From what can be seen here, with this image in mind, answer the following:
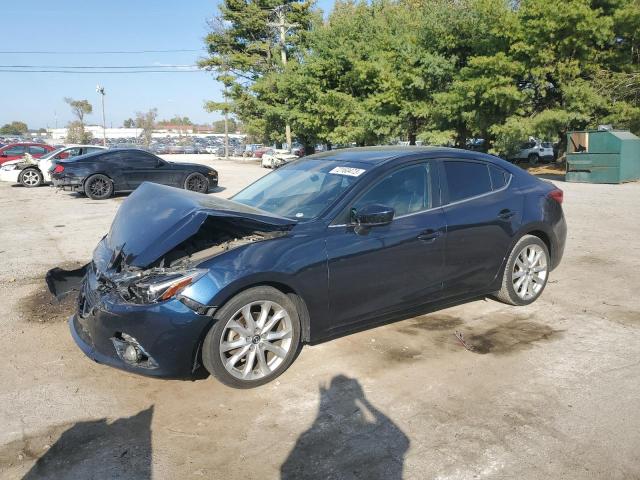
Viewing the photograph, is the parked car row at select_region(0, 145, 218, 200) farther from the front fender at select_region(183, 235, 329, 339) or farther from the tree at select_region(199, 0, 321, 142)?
the tree at select_region(199, 0, 321, 142)

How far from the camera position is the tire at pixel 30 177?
63.9ft

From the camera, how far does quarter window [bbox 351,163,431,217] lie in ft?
14.2

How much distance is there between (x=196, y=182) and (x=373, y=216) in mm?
12812

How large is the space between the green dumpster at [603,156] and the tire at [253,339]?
57.9 ft

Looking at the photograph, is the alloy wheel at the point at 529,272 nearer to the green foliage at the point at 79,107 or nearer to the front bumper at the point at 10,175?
the front bumper at the point at 10,175

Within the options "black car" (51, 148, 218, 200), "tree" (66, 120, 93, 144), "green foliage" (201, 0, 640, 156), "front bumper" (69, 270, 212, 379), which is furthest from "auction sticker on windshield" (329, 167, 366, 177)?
"tree" (66, 120, 93, 144)

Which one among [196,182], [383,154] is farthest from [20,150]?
[383,154]

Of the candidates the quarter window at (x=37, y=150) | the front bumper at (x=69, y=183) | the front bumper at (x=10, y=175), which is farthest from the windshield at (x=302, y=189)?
the quarter window at (x=37, y=150)

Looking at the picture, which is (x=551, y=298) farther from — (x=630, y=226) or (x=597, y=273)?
(x=630, y=226)

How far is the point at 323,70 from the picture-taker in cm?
3144

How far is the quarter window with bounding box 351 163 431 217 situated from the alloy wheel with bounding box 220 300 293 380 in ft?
3.53

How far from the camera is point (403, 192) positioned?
4496mm

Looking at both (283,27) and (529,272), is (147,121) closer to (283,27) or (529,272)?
(283,27)

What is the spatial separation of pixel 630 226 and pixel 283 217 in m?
8.46
